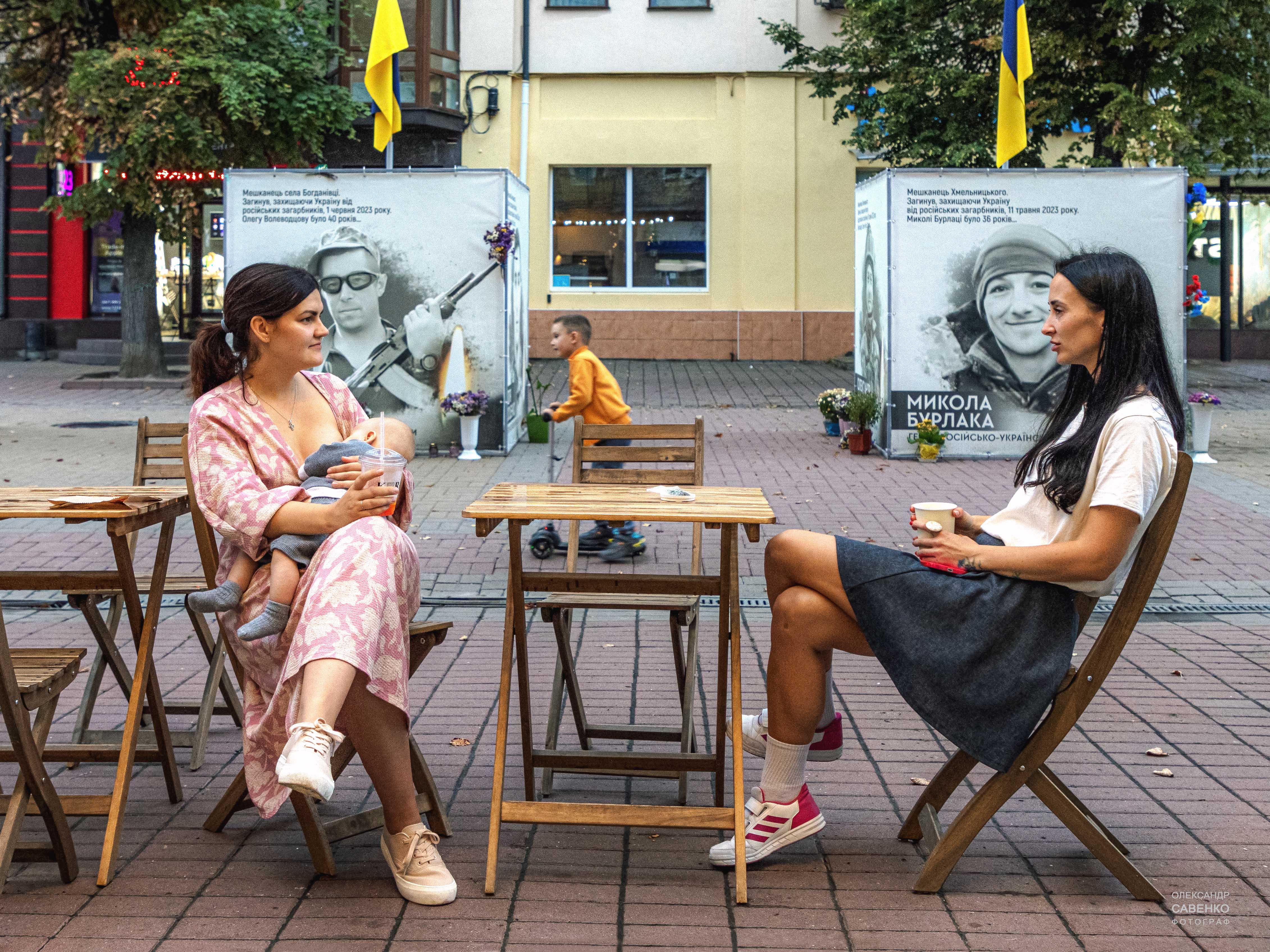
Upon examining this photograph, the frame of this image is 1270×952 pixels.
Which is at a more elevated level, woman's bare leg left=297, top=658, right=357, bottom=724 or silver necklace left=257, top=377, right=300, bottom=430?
silver necklace left=257, top=377, right=300, bottom=430

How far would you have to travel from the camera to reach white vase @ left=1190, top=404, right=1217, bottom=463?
12.0m

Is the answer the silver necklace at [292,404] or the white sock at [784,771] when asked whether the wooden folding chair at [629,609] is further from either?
the silver necklace at [292,404]

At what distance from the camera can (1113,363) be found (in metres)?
3.28

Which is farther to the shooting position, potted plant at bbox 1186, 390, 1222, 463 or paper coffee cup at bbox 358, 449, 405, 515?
potted plant at bbox 1186, 390, 1222, 463

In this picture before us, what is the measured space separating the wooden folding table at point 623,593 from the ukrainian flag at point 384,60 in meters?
9.34

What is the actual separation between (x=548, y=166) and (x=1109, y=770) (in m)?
20.2

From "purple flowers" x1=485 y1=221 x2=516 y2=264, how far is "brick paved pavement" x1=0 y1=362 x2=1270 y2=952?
19.6ft

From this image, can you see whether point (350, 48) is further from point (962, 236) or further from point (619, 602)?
point (619, 602)

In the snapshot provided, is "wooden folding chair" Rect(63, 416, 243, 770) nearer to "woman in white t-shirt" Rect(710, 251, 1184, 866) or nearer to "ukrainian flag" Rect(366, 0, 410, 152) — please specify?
"woman in white t-shirt" Rect(710, 251, 1184, 866)

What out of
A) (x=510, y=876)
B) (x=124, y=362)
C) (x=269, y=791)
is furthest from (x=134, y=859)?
(x=124, y=362)

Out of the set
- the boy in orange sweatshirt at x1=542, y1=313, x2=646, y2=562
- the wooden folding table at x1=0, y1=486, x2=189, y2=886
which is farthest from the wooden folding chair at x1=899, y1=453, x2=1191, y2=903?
the boy in orange sweatshirt at x1=542, y1=313, x2=646, y2=562

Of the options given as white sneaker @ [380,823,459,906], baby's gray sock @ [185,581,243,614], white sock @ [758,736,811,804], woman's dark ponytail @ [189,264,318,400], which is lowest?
white sneaker @ [380,823,459,906]

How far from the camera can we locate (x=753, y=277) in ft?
75.9

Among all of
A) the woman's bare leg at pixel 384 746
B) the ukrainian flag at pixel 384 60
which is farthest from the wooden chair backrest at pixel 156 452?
the ukrainian flag at pixel 384 60
